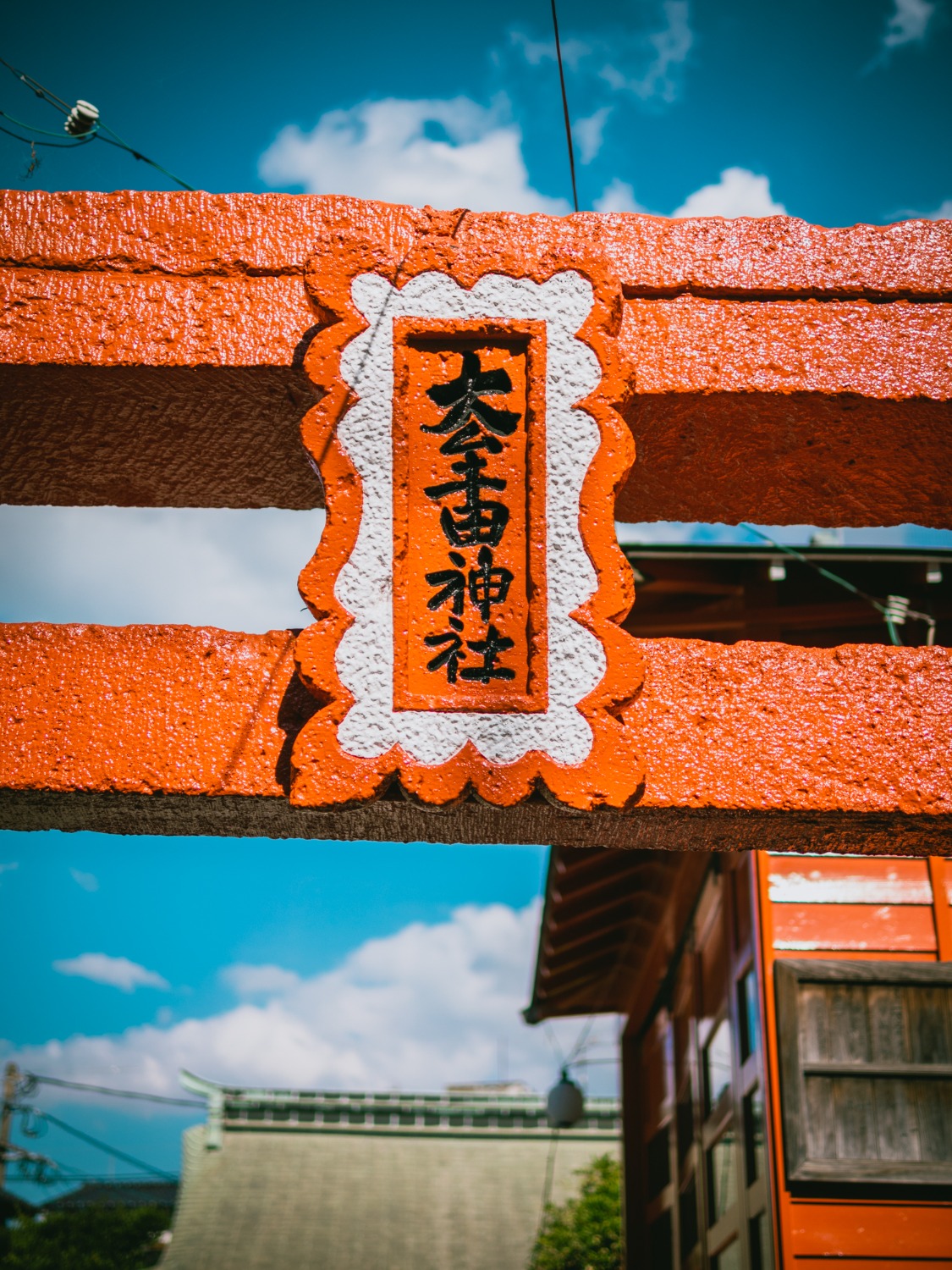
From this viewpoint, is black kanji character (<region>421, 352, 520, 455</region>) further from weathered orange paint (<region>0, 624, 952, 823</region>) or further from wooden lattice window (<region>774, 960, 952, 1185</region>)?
wooden lattice window (<region>774, 960, 952, 1185</region>)

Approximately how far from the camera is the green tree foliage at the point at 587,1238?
13898mm

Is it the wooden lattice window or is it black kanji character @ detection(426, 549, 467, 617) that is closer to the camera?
black kanji character @ detection(426, 549, 467, 617)

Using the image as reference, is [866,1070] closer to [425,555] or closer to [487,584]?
[487,584]

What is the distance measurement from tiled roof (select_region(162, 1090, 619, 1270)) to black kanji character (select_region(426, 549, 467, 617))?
2007cm

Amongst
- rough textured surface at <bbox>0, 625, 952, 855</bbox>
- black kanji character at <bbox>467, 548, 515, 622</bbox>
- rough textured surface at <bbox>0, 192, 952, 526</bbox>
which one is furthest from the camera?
rough textured surface at <bbox>0, 192, 952, 526</bbox>

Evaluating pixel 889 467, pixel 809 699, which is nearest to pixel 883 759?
pixel 809 699

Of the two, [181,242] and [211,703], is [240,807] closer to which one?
[211,703]

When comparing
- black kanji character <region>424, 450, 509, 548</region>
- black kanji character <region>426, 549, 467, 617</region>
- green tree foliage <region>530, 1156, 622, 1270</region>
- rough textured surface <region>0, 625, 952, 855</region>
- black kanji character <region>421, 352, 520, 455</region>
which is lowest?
green tree foliage <region>530, 1156, 622, 1270</region>

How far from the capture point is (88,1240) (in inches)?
912

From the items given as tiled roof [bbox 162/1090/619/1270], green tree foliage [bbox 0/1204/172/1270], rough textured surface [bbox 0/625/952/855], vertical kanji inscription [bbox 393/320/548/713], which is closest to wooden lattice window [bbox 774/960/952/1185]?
rough textured surface [bbox 0/625/952/855]

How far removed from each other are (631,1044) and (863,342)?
873cm

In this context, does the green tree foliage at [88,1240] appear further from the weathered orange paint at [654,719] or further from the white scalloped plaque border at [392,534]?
the white scalloped plaque border at [392,534]

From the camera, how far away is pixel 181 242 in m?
3.98

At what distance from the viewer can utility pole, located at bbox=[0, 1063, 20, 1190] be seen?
22953 millimetres
